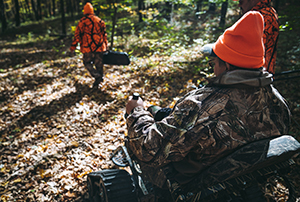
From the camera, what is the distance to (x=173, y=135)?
159 centimetres

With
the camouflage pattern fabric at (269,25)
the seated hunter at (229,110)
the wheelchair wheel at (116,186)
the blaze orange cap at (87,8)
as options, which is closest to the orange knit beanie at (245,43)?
the seated hunter at (229,110)

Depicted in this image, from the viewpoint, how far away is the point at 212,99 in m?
1.54

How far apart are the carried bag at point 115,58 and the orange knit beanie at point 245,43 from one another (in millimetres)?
4725

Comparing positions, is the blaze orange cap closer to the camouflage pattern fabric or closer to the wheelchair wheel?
the camouflage pattern fabric

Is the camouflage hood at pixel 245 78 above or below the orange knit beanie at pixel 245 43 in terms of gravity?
below

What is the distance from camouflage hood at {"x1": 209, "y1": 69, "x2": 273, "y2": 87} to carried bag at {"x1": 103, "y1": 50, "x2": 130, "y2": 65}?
4.79m

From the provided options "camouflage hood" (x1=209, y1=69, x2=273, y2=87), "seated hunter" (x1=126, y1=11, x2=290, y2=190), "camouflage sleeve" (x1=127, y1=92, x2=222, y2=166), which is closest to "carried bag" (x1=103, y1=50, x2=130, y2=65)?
"camouflage sleeve" (x1=127, y1=92, x2=222, y2=166)

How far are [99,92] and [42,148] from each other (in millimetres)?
2688

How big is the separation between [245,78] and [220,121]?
40 centimetres

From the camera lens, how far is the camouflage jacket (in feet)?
4.92

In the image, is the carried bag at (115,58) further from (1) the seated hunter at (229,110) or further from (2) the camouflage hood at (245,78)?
(2) the camouflage hood at (245,78)

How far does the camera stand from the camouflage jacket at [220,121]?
1501 mm

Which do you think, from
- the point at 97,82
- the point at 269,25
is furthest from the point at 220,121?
the point at 97,82

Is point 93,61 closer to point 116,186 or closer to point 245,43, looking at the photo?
point 116,186
